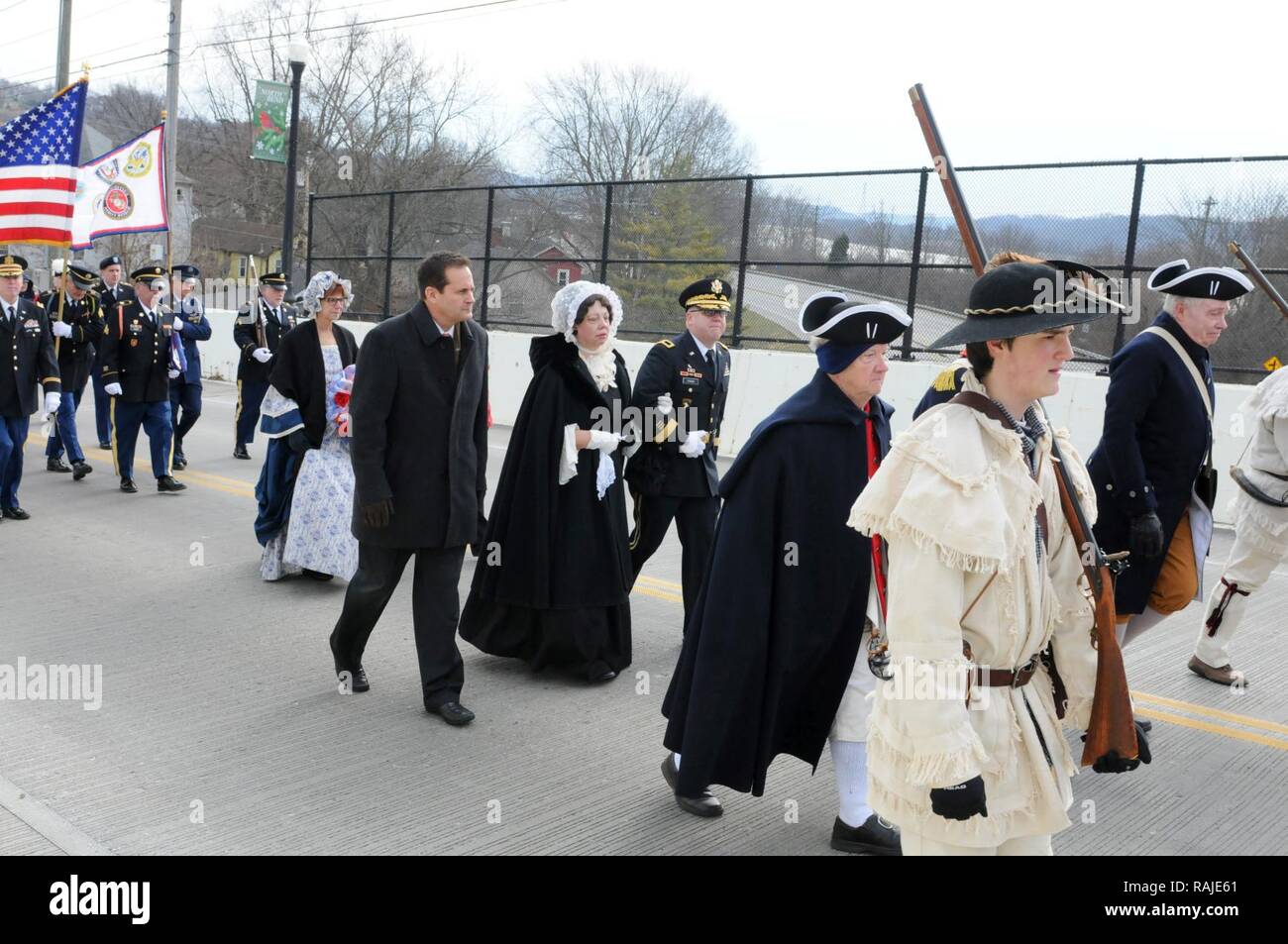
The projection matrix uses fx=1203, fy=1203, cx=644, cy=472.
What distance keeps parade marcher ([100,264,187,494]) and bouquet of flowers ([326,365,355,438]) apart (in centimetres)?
408

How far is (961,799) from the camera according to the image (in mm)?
2332

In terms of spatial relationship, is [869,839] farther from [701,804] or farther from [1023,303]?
[1023,303]

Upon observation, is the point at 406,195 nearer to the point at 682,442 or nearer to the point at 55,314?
the point at 55,314

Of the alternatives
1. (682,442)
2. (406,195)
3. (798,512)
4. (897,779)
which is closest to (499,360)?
(406,195)

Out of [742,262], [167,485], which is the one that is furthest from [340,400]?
[742,262]

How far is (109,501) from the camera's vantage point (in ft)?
33.9

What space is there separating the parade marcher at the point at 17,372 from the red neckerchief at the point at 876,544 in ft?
25.6

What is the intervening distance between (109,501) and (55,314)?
12.6 feet

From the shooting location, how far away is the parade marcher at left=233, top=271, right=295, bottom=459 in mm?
12312

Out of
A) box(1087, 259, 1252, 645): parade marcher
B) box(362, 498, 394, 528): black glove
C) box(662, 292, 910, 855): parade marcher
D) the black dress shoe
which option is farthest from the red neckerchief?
box(362, 498, 394, 528): black glove

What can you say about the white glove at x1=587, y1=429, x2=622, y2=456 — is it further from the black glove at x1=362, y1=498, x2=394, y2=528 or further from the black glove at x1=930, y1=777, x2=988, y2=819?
the black glove at x1=930, y1=777, x2=988, y2=819

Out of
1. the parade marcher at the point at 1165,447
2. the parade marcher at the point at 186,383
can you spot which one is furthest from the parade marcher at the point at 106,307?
the parade marcher at the point at 1165,447
